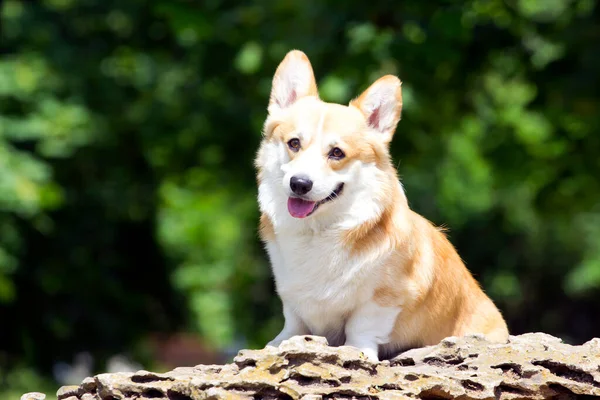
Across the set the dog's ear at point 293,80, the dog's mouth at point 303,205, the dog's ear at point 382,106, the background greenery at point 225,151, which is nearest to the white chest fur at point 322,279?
the dog's mouth at point 303,205

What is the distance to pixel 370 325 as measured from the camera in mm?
5105

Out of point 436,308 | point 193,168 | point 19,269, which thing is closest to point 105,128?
point 193,168

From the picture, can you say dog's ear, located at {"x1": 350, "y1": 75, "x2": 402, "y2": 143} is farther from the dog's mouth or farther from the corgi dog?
the dog's mouth

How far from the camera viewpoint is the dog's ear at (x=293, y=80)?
5.46 m

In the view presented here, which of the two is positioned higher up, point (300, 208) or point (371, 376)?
point (300, 208)

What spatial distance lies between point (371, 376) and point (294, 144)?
47.5 inches

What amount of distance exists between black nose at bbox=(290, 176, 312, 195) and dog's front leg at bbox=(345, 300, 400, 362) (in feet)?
2.09

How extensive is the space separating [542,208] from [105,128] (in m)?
5.79

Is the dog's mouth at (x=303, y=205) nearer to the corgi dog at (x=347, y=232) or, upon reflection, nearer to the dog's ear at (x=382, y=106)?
the corgi dog at (x=347, y=232)

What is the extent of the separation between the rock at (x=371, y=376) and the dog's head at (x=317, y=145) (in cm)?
78

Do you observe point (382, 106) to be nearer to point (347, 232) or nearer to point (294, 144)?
point (294, 144)

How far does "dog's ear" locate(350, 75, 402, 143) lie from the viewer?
531 centimetres

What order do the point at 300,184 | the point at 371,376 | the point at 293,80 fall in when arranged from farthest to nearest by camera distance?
1. the point at 293,80
2. the point at 300,184
3. the point at 371,376

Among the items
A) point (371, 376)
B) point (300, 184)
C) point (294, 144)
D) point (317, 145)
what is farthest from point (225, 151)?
point (371, 376)
